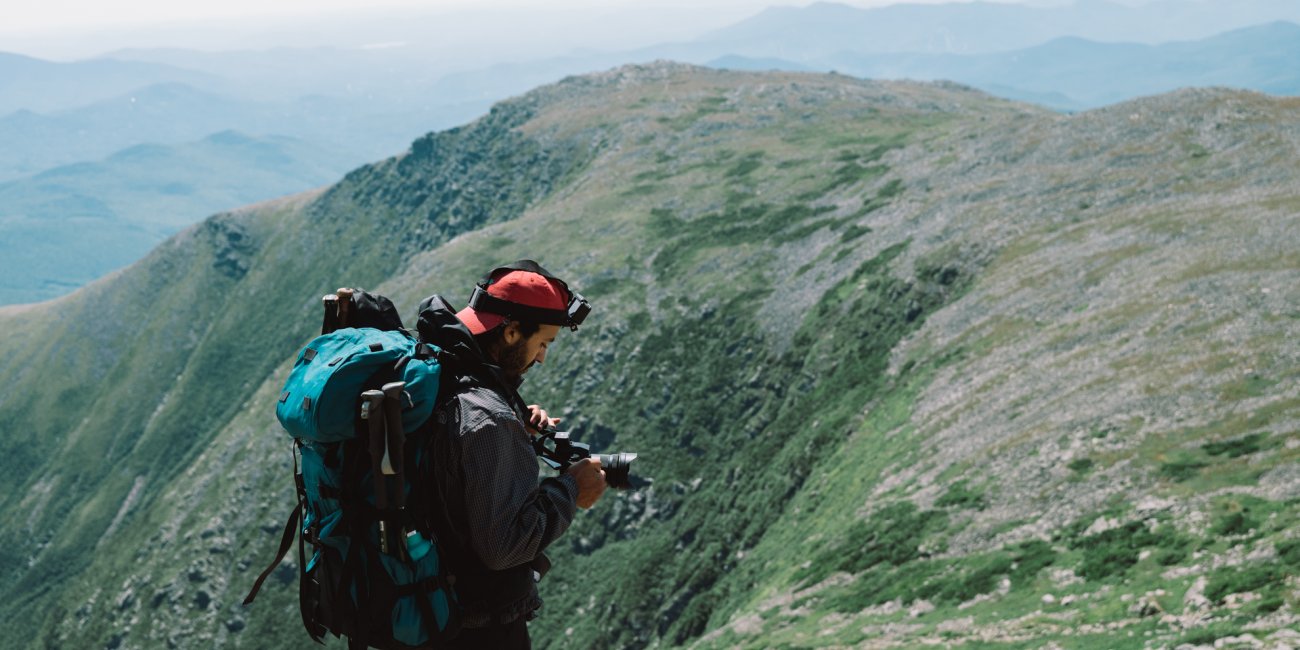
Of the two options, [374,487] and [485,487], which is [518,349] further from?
[374,487]

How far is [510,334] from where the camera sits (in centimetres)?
769

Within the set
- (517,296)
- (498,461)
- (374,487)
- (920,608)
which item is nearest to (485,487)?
(498,461)

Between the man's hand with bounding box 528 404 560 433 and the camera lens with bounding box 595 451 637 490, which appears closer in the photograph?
the camera lens with bounding box 595 451 637 490

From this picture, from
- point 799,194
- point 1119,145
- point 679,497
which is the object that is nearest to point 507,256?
point 799,194

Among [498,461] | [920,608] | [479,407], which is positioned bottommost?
[920,608]

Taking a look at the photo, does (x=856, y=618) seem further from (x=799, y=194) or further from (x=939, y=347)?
(x=799, y=194)

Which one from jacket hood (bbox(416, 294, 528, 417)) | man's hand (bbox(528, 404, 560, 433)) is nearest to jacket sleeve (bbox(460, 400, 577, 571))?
jacket hood (bbox(416, 294, 528, 417))

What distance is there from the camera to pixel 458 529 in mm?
7191

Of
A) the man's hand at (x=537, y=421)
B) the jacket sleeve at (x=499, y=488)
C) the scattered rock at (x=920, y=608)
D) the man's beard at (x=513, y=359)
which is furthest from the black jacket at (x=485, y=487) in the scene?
the scattered rock at (x=920, y=608)

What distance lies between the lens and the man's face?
25.3 ft

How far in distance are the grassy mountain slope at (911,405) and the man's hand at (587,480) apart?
50.8 ft

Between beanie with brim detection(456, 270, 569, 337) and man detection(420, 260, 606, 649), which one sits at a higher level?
beanie with brim detection(456, 270, 569, 337)

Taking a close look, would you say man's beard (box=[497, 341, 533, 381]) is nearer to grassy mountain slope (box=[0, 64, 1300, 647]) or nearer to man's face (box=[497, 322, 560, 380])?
man's face (box=[497, 322, 560, 380])

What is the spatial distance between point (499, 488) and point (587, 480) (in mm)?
1173
